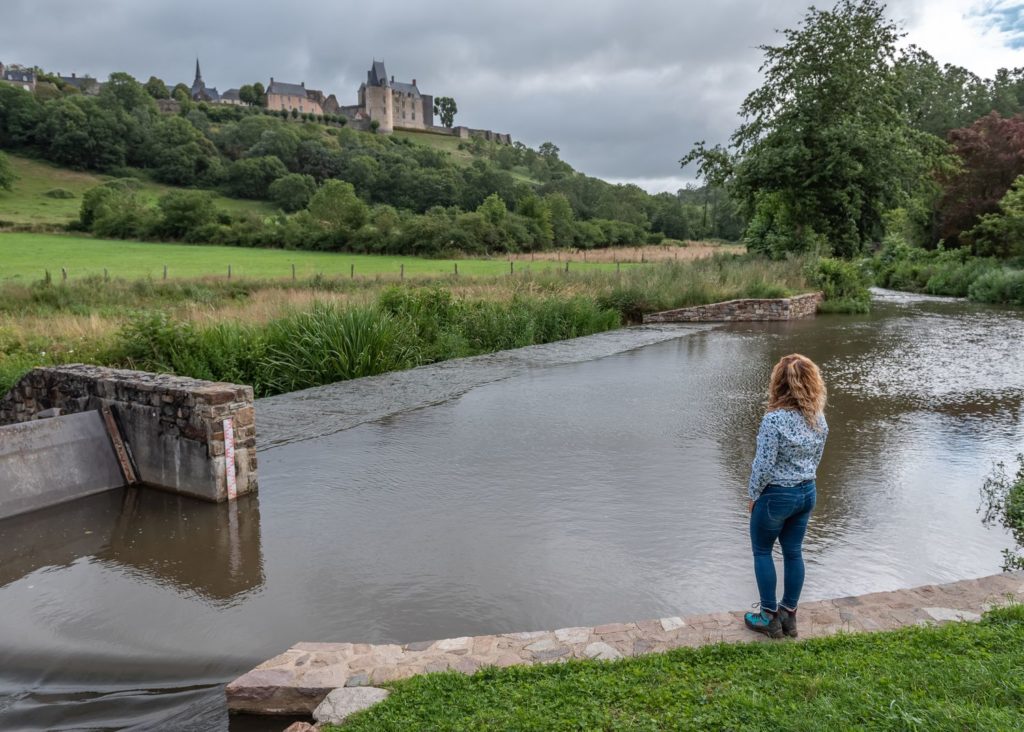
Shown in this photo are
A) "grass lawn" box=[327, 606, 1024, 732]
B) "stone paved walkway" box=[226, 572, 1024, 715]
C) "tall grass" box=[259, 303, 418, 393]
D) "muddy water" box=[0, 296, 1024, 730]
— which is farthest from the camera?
"tall grass" box=[259, 303, 418, 393]

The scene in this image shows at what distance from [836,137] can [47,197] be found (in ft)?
270

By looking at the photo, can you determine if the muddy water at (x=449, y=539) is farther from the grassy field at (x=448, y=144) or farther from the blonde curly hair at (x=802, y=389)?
the grassy field at (x=448, y=144)

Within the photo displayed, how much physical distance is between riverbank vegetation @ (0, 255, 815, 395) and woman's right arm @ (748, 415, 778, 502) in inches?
391

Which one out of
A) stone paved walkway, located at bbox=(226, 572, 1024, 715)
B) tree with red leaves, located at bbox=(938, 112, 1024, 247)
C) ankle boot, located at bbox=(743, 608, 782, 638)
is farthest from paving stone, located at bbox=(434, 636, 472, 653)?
tree with red leaves, located at bbox=(938, 112, 1024, 247)

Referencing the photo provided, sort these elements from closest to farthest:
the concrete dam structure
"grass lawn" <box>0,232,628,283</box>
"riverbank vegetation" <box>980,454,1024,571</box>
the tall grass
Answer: "riverbank vegetation" <box>980,454,1024,571</box> → the concrete dam structure → the tall grass → "grass lawn" <box>0,232,628,283</box>

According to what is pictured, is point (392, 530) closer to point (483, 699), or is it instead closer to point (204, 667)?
point (204, 667)

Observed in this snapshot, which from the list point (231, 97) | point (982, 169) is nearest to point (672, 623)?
point (982, 169)

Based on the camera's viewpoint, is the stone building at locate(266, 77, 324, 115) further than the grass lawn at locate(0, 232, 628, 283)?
Yes

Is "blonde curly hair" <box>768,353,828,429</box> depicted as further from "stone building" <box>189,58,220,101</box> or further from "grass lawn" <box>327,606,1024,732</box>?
"stone building" <box>189,58,220,101</box>

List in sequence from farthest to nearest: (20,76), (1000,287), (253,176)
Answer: (20,76) → (253,176) → (1000,287)

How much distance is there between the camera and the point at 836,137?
2712 centimetres

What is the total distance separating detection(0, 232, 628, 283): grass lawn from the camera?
3656 cm

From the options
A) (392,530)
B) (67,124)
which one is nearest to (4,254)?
(392,530)

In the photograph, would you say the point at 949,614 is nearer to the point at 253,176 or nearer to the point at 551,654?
the point at 551,654
